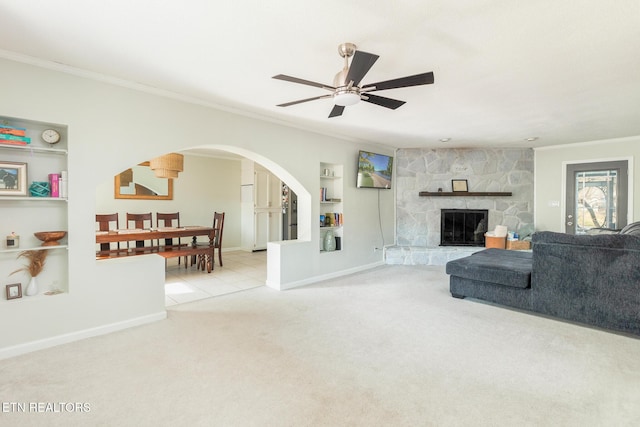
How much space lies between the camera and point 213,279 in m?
4.88

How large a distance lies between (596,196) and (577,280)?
3591 millimetres

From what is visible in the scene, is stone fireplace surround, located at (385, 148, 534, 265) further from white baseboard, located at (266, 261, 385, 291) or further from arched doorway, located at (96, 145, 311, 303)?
arched doorway, located at (96, 145, 311, 303)

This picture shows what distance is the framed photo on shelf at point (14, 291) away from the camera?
8.14 feet

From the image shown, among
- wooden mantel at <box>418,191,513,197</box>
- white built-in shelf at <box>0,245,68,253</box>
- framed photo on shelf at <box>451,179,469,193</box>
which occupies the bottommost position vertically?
white built-in shelf at <box>0,245,68,253</box>

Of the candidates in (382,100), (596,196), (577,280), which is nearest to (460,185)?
(596,196)

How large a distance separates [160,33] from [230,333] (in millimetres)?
2502

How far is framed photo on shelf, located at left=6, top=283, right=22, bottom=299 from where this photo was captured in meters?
2.48

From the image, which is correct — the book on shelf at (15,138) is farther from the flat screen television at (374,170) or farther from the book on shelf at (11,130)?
the flat screen television at (374,170)

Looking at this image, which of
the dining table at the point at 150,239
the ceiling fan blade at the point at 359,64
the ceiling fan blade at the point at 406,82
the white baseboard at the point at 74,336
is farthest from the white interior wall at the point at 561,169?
the white baseboard at the point at 74,336

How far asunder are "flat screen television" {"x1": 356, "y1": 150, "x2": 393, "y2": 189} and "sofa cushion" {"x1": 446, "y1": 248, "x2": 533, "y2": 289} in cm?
209

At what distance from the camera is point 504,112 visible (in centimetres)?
386

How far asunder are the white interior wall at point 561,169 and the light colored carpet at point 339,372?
11.5 ft

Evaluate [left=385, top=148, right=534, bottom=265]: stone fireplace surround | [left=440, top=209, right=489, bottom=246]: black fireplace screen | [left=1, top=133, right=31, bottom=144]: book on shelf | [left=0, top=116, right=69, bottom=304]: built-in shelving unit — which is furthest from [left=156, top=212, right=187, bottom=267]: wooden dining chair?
[left=440, top=209, right=489, bottom=246]: black fireplace screen

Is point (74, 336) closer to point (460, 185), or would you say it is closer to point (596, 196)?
point (460, 185)
